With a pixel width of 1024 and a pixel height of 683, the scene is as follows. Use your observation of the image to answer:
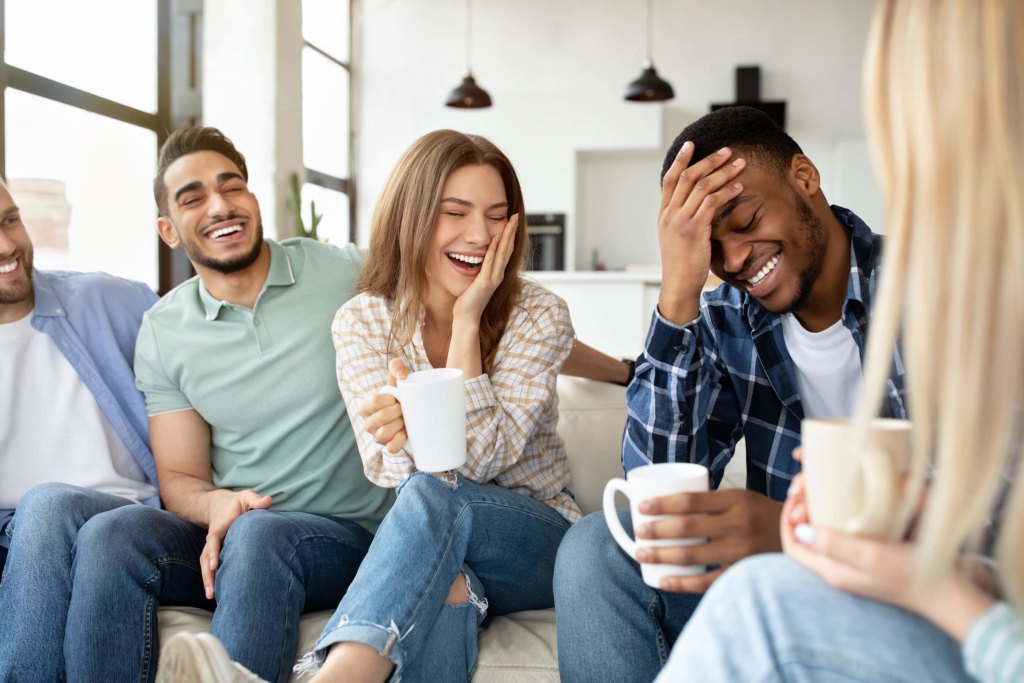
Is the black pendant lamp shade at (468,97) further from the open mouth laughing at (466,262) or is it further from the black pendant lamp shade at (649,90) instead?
the open mouth laughing at (466,262)

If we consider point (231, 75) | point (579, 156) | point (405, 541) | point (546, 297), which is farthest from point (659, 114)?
point (405, 541)

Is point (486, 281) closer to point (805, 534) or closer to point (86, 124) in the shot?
point (805, 534)

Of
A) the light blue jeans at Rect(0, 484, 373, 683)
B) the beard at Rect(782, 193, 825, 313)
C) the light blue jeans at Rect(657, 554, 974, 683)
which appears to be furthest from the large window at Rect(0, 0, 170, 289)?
the light blue jeans at Rect(657, 554, 974, 683)

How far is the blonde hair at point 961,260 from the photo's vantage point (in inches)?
24.3

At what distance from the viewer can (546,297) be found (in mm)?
1658

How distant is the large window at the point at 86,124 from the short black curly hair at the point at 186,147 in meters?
1.43

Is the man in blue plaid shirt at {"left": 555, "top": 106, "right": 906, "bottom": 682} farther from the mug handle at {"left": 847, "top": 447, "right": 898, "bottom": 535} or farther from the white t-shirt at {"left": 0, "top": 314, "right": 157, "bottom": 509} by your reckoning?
the white t-shirt at {"left": 0, "top": 314, "right": 157, "bottom": 509}

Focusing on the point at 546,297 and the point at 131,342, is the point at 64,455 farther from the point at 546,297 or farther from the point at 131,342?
the point at 546,297

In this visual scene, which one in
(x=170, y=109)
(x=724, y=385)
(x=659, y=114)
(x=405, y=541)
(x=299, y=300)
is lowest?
(x=405, y=541)

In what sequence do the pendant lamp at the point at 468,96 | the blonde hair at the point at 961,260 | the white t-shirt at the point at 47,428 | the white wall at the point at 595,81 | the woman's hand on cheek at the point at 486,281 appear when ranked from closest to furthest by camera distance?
the blonde hair at the point at 961,260 → the woman's hand on cheek at the point at 486,281 → the white t-shirt at the point at 47,428 → the pendant lamp at the point at 468,96 → the white wall at the point at 595,81

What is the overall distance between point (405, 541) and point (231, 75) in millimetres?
3950

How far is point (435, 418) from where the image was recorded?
Answer: 1174mm

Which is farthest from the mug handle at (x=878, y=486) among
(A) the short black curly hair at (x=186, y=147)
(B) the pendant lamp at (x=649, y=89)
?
(B) the pendant lamp at (x=649, y=89)

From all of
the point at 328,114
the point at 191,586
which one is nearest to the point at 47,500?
the point at 191,586
